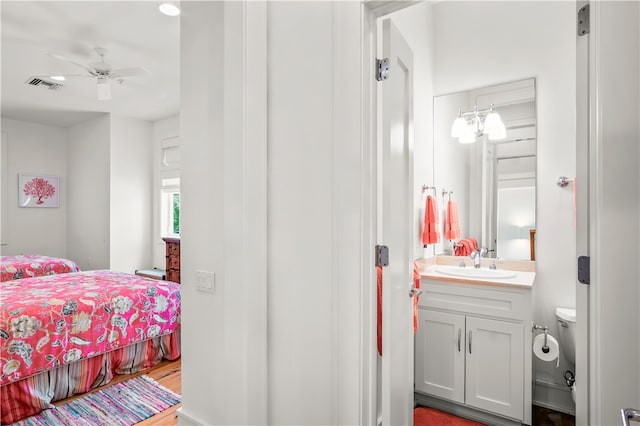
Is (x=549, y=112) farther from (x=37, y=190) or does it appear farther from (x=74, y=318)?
(x=37, y=190)

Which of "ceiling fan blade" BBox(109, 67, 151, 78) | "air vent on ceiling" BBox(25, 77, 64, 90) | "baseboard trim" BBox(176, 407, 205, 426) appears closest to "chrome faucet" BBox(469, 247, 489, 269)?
"baseboard trim" BBox(176, 407, 205, 426)

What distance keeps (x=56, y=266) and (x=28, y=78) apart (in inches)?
87.5

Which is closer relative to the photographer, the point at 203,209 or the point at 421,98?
the point at 203,209

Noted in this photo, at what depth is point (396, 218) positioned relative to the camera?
1568 mm

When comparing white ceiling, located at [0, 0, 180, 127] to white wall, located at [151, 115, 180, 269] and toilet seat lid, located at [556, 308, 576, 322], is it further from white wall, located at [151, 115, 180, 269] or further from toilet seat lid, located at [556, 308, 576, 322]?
toilet seat lid, located at [556, 308, 576, 322]

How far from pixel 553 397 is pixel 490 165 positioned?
1.61 meters

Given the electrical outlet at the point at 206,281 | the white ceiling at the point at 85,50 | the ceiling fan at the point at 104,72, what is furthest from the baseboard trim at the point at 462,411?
the ceiling fan at the point at 104,72

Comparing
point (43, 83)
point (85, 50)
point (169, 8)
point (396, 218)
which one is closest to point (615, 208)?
point (396, 218)

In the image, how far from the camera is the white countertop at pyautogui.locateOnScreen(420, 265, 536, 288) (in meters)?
2.14

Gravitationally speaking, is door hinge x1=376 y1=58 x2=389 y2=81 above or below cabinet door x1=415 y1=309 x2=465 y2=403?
above

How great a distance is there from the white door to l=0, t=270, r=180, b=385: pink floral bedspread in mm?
2195

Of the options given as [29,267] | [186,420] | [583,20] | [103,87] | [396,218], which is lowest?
[186,420]

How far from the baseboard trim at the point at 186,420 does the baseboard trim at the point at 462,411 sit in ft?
4.58

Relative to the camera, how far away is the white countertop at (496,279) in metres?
2.14
